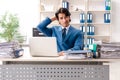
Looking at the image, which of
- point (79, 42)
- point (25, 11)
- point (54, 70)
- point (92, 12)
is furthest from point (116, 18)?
point (54, 70)

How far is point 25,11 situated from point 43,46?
369 cm

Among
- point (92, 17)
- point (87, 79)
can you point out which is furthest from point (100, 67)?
point (92, 17)

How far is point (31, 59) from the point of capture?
93.6 inches

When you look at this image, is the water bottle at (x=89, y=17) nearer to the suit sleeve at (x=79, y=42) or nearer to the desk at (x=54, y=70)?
the suit sleeve at (x=79, y=42)

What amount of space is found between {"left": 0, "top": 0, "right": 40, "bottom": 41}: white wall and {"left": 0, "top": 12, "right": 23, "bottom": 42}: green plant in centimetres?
20

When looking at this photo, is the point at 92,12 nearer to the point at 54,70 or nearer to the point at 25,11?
the point at 25,11

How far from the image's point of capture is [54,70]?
8.39ft

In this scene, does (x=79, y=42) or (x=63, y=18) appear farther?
(x=79, y=42)

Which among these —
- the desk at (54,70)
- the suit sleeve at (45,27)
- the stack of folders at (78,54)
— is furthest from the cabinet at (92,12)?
the stack of folders at (78,54)

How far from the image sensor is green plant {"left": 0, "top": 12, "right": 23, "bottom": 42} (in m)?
5.55

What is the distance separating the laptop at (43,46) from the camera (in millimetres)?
2445

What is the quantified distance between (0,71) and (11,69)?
0.13m

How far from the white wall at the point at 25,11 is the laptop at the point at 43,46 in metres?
3.54

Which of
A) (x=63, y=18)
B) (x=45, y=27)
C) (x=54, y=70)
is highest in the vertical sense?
(x=63, y=18)
